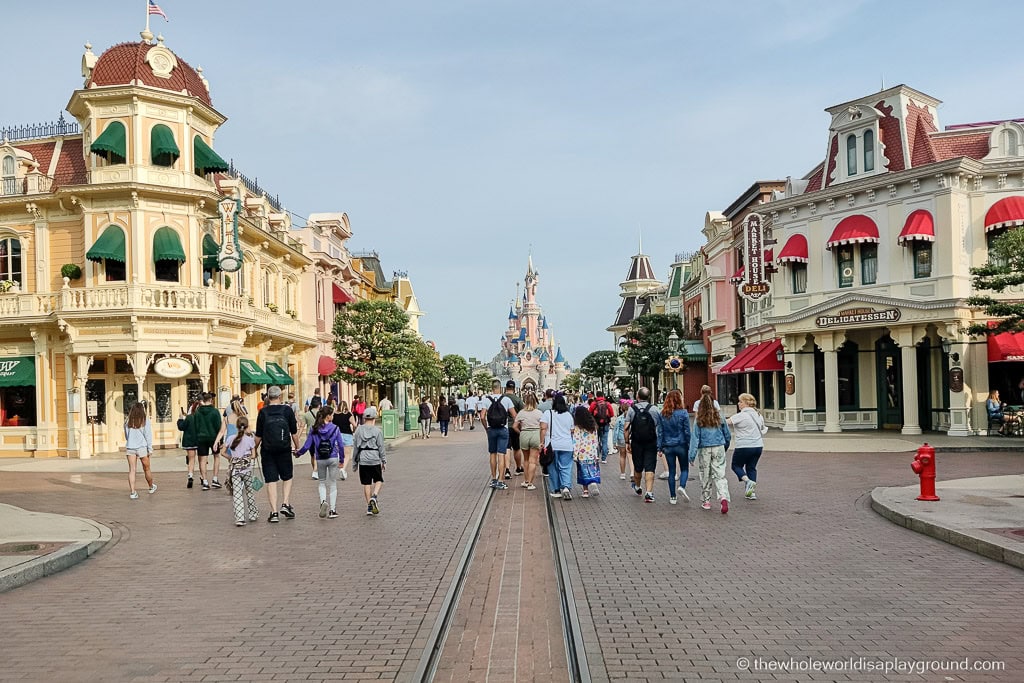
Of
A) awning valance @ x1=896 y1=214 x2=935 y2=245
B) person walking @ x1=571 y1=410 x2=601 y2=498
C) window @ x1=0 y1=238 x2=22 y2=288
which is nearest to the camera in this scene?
person walking @ x1=571 y1=410 x2=601 y2=498

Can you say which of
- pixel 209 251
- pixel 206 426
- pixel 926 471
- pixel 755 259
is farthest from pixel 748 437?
pixel 755 259

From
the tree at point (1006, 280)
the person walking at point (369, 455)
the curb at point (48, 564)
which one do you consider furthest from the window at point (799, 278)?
the curb at point (48, 564)

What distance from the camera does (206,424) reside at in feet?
51.7

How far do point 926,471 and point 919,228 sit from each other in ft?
51.8

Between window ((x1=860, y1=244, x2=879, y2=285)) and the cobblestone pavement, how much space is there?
56.6ft

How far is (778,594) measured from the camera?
24.1ft

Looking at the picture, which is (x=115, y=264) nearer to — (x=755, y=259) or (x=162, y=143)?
(x=162, y=143)

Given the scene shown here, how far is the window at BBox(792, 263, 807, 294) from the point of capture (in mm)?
30344

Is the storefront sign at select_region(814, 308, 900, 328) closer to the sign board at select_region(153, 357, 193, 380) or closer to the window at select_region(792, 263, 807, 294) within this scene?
the window at select_region(792, 263, 807, 294)

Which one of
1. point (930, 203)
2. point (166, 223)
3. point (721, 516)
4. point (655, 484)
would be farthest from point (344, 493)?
point (930, 203)

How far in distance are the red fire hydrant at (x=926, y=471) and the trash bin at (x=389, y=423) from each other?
68.1ft

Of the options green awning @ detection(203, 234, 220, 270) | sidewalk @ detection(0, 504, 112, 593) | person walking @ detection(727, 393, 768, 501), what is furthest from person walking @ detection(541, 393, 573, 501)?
green awning @ detection(203, 234, 220, 270)

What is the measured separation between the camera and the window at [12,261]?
26.4 metres

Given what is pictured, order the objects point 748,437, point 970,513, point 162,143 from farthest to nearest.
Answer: point 162,143, point 748,437, point 970,513
